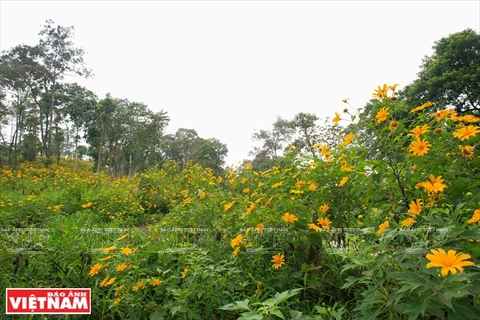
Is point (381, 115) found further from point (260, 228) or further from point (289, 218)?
point (260, 228)

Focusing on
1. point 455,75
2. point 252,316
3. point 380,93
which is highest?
point 455,75

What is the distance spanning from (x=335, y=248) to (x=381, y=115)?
0.61 meters

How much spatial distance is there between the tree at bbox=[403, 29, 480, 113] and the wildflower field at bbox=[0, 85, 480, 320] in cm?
1125

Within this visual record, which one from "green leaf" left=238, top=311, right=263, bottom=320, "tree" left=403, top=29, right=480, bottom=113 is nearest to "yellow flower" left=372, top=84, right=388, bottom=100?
"green leaf" left=238, top=311, right=263, bottom=320

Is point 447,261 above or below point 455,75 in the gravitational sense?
below

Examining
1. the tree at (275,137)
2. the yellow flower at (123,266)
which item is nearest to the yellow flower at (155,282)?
the yellow flower at (123,266)

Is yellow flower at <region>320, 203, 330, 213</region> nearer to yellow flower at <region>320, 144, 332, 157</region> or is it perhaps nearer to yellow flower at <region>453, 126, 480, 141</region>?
yellow flower at <region>320, 144, 332, 157</region>

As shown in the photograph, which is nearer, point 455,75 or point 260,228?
point 260,228

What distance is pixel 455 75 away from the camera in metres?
11.1

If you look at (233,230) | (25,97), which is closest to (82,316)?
(233,230)

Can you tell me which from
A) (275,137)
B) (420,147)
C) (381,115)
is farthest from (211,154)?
(420,147)

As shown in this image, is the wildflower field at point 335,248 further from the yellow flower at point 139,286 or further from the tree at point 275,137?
the tree at point 275,137

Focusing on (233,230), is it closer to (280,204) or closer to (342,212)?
(280,204)

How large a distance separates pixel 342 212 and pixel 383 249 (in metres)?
0.47
